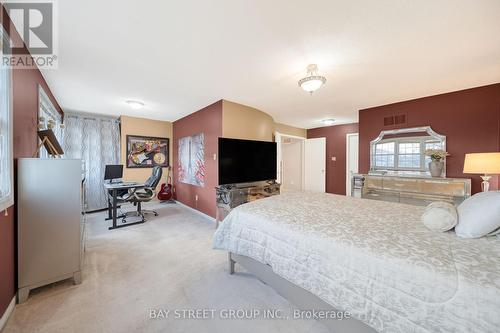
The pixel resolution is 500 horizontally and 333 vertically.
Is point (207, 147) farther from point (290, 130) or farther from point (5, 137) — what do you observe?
point (290, 130)

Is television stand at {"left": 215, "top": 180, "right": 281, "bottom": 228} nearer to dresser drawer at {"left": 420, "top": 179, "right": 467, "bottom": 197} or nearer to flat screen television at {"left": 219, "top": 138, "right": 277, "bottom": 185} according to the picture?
flat screen television at {"left": 219, "top": 138, "right": 277, "bottom": 185}

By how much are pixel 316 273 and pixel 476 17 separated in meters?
2.33

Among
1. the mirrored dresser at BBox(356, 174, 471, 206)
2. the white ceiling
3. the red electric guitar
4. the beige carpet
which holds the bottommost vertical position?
the beige carpet

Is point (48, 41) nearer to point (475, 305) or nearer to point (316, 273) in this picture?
point (316, 273)

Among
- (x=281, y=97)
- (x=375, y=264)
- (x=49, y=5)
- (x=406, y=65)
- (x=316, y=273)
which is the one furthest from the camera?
(x=281, y=97)

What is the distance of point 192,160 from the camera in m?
4.48

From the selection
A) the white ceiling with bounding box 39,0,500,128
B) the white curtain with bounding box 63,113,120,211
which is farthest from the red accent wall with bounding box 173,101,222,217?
the white curtain with bounding box 63,113,120,211

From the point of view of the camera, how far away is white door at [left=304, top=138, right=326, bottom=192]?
6.02 metres

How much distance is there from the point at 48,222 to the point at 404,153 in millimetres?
5207

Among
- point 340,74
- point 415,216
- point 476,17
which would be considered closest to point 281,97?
point 340,74

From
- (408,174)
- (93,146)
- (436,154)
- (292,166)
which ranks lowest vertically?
(408,174)

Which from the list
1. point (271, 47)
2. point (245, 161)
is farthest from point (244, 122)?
point (271, 47)

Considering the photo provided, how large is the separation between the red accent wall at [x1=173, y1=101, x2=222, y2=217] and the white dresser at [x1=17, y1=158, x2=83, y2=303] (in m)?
2.08

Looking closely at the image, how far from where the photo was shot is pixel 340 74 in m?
2.51
